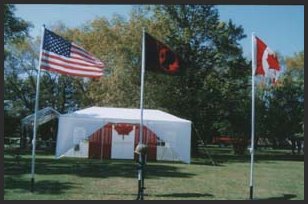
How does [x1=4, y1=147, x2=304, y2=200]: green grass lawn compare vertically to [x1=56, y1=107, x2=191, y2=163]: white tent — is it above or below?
below

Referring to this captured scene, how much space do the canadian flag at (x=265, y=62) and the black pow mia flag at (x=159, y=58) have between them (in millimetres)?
2393

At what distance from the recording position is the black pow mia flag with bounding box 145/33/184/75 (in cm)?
1253

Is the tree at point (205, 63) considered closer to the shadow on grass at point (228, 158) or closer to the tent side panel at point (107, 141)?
the shadow on grass at point (228, 158)

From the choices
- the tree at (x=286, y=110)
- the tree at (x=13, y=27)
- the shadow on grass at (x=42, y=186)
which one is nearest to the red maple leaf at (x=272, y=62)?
the shadow on grass at (x=42, y=186)

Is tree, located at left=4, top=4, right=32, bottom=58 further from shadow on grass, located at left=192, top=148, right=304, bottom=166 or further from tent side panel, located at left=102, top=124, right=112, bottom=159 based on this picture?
shadow on grass, located at left=192, top=148, right=304, bottom=166

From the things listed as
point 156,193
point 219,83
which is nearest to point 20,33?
point 219,83

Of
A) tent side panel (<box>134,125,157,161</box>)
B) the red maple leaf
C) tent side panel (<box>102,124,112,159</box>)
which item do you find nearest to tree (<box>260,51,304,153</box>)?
tent side panel (<box>134,125,157,161</box>)

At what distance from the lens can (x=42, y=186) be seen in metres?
14.0

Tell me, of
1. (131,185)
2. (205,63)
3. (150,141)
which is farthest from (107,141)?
(205,63)

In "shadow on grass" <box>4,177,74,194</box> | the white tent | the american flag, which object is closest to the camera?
the american flag

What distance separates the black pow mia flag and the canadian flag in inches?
94.2

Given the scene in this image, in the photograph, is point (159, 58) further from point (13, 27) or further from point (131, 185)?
point (13, 27)

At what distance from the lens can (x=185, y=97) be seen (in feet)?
127

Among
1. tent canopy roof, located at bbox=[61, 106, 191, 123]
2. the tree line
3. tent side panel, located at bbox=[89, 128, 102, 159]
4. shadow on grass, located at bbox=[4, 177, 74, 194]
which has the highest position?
the tree line
